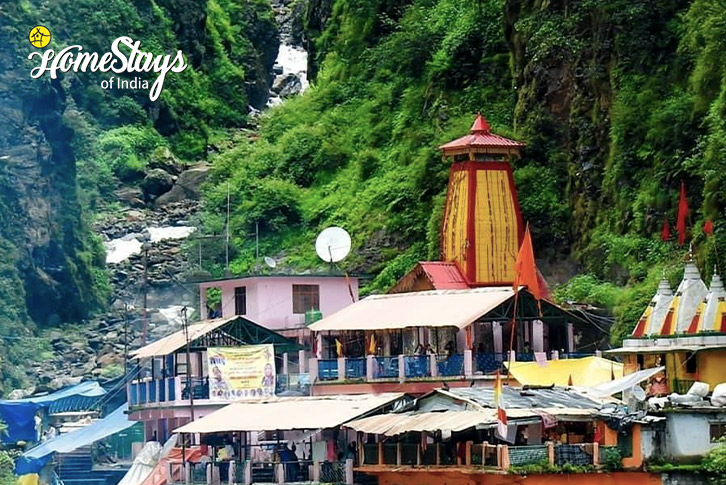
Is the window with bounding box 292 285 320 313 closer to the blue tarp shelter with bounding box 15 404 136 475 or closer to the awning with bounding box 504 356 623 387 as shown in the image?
the blue tarp shelter with bounding box 15 404 136 475

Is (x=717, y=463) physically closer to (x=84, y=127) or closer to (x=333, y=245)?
(x=333, y=245)

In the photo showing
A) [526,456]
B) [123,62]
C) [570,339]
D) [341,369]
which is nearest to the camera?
[526,456]

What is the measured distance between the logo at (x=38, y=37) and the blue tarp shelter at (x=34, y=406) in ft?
90.0

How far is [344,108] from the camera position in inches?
3583

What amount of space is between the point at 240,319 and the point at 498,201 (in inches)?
293

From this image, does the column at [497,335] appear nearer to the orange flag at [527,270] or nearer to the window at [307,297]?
the orange flag at [527,270]

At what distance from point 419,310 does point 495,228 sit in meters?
5.32

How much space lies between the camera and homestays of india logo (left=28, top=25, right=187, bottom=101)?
10729 centimetres

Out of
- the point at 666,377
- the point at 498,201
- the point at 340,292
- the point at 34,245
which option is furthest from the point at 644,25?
the point at 34,245

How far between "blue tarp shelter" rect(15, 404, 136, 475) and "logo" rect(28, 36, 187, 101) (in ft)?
125

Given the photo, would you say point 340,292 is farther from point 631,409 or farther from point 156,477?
point 631,409

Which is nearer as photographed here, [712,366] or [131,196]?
[712,366]

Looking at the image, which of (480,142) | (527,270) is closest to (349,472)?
(527,270)

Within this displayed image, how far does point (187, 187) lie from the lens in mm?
104625
